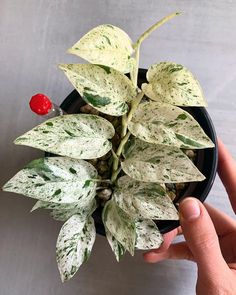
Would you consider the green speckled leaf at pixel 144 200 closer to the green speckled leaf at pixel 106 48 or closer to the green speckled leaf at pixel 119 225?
the green speckled leaf at pixel 119 225

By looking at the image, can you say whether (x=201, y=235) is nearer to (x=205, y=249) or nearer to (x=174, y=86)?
(x=205, y=249)

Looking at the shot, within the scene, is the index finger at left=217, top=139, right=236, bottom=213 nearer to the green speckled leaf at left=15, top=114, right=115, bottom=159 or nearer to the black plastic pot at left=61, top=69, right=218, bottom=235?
the black plastic pot at left=61, top=69, right=218, bottom=235

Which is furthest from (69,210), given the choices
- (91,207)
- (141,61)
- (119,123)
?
(141,61)

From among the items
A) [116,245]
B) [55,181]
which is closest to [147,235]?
[116,245]

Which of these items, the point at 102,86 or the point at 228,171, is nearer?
the point at 102,86

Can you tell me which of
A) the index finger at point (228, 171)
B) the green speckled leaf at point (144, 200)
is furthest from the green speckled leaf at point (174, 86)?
the index finger at point (228, 171)

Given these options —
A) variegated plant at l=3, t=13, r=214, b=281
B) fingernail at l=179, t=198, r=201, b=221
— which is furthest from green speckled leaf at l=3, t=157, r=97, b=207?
fingernail at l=179, t=198, r=201, b=221

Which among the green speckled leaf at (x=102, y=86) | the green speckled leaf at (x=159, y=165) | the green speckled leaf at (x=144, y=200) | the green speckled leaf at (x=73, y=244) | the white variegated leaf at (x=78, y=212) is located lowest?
the green speckled leaf at (x=73, y=244)
